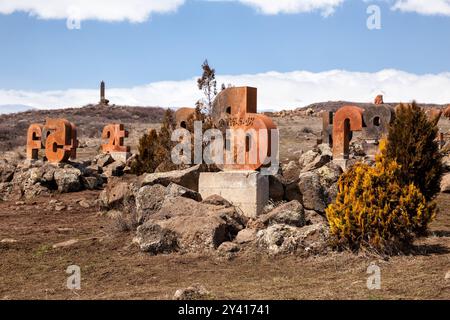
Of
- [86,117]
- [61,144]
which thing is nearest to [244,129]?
[61,144]

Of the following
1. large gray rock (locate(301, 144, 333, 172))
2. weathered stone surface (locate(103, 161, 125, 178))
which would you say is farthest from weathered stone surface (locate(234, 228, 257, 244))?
weathered stone surface (locate(103, 161, 125, 178))

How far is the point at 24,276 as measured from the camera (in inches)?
340

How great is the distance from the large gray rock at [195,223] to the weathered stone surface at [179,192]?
1.63 feet

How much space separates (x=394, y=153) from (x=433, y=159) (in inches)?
31.7

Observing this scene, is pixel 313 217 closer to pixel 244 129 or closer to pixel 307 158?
pixel 244 129

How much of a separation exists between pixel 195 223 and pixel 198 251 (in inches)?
24.7

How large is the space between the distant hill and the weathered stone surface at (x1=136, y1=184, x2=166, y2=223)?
34225 millimetres

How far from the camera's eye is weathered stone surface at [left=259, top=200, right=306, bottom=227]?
1014 cm

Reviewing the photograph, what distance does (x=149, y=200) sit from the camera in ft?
38.9

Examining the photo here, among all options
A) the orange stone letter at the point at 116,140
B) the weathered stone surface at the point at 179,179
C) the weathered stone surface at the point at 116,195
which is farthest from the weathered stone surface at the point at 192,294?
the orange stone letter at the point at 116,140

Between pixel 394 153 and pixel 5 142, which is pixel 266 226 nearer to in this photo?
pixel 394 153

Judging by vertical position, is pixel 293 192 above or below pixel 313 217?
above

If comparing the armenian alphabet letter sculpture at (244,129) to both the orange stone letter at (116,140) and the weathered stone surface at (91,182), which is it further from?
the orange stone letter at (116,140)
